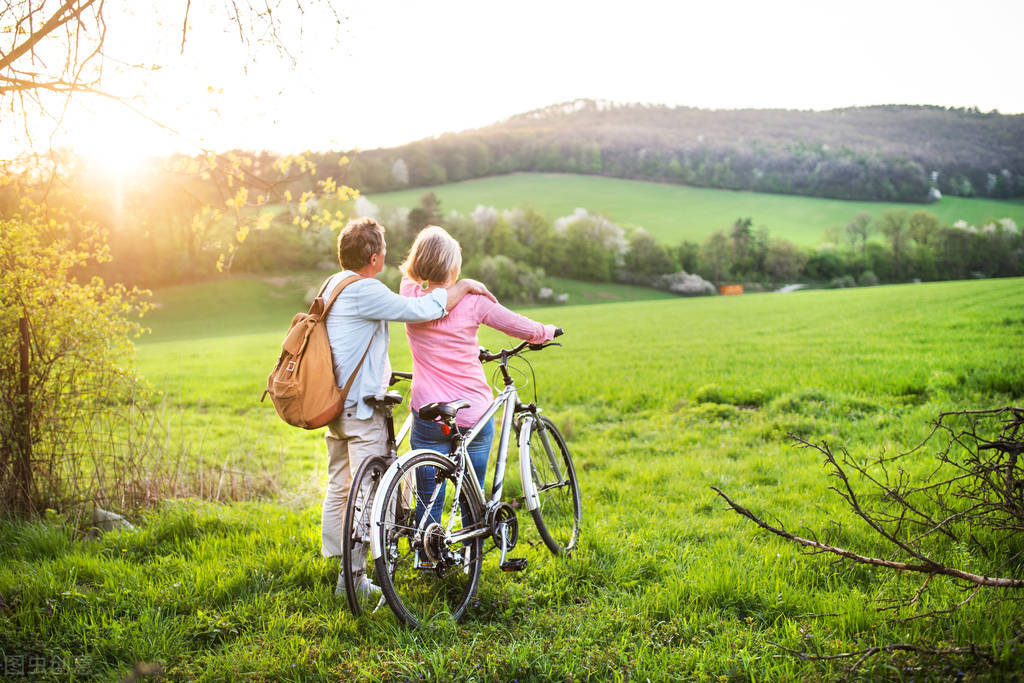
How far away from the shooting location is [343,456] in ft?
13.6

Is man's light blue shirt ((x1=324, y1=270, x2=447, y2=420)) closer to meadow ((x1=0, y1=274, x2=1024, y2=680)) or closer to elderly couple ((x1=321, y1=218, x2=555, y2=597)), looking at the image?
elderly couple ((x1=321, y1=218, x2=555, y2=597))

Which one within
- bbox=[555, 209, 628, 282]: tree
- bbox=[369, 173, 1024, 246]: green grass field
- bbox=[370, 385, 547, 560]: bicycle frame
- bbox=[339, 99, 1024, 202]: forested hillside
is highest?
bbox=[339, 99, 1024, 202]: forested hillside

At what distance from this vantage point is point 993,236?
64.4 meters

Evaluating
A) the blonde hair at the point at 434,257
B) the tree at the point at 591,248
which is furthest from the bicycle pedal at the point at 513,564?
the tree at the point at 591,248

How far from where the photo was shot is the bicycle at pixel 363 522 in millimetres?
3420

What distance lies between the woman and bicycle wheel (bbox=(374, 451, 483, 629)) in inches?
7.6

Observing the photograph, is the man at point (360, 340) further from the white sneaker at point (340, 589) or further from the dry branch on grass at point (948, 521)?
the dry branch on grass at point (948, 521)

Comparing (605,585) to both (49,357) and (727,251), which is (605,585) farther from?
(727,251)

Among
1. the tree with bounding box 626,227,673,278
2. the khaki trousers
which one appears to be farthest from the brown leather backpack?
the tree with bounding box 626,227,673,278

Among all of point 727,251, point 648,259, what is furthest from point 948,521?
point 727,251

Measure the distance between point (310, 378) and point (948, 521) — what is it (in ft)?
11.7

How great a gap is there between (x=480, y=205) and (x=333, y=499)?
82.2 m

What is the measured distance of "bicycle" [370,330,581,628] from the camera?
3.45 m

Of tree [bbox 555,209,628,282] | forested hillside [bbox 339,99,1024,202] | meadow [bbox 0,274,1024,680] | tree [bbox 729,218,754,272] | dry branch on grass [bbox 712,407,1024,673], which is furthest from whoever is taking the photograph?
forested hillside [bbox 339,99,1024,202]
